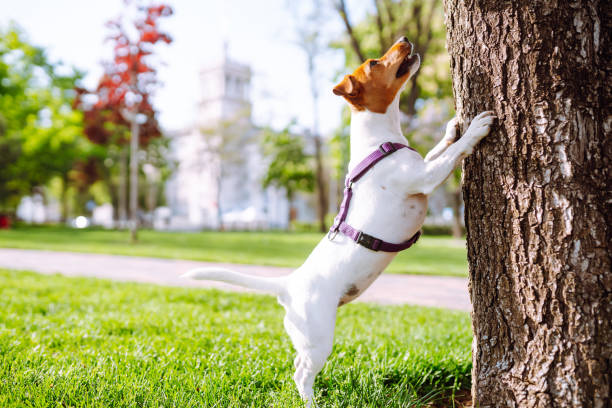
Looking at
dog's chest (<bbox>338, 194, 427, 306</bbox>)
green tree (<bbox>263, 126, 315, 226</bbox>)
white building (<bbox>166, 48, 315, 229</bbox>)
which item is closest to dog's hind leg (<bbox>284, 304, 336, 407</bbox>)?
dog's chest (<bbox>338, 194, 427, 306</bbox>)

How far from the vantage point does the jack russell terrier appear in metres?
2.09

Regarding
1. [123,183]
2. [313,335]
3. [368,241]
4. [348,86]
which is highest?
[123,183]

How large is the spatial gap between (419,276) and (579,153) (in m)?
7.20

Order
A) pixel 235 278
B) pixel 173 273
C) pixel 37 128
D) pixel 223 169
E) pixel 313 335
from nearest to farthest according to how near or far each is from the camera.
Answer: pixel 313 335
pixel 235 278
pixel 173 273
pixel 37 128
pixel 223 169

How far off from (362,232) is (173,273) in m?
7.10

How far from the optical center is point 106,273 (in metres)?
8.57

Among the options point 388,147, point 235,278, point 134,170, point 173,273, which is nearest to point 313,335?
point 235,278

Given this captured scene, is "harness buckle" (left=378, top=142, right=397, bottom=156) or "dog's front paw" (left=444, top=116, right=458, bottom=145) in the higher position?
"dog's front paw" (left=444, top=116, right=458, bottom=145)

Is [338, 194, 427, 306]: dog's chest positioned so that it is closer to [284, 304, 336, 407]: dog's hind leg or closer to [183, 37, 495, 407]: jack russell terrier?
[183, 37, 495, 407]: jack russell terrier

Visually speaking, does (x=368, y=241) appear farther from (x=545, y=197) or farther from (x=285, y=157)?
(x=285, y=157)

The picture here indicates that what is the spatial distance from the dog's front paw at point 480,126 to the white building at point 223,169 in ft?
106

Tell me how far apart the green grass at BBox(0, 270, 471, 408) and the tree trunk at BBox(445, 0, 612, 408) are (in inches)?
26.3

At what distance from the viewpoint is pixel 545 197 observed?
75.9 inches

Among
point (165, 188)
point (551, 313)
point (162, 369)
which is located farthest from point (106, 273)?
point (165, 188)
